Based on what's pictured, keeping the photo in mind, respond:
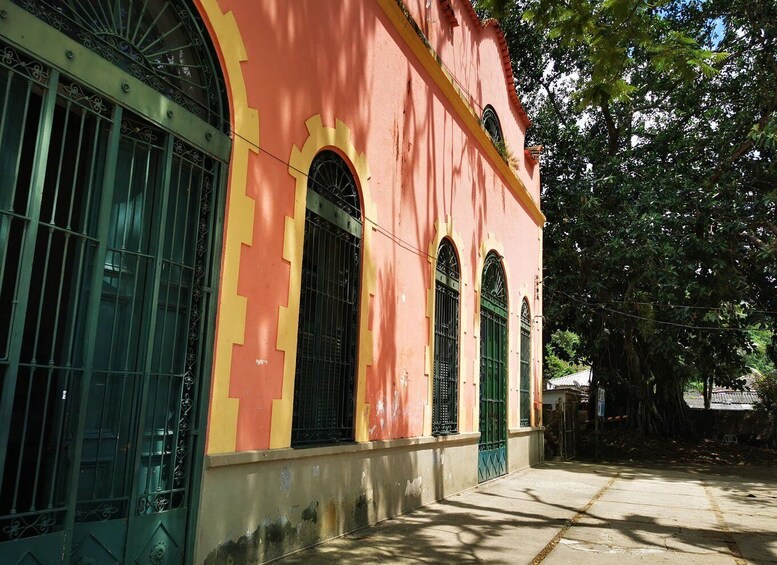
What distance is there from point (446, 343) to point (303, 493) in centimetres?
410

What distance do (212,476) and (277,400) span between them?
0.88 meters

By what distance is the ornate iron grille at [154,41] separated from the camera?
3738 mm

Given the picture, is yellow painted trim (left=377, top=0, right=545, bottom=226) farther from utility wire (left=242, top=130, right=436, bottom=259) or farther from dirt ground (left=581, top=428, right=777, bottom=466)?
dirt ground (left=581, top=428, right=777, bottom=466)

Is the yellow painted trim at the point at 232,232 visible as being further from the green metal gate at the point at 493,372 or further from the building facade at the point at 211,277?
the green metal gate at the point at 493,372

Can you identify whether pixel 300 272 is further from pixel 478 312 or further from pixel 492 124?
pixel 492 124

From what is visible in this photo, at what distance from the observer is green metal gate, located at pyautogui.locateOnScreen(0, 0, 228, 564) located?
336cm

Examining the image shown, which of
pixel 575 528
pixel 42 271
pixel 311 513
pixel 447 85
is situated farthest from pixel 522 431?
pixel 42 271

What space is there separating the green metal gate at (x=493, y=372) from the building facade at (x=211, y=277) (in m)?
2.46

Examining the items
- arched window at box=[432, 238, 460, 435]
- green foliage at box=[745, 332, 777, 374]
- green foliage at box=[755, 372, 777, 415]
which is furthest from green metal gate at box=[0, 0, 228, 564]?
green foliage at box=[755, 372, 777, 415]

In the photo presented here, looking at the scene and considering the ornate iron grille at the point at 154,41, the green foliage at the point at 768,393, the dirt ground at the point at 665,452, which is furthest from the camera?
the green foliage at the point at 768,393

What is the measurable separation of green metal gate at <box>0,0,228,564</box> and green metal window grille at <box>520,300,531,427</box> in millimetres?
9734

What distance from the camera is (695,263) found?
49.9 feet

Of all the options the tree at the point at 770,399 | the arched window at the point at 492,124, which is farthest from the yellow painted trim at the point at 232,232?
the tree at the point at 770,399

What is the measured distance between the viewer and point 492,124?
11.9 meters
